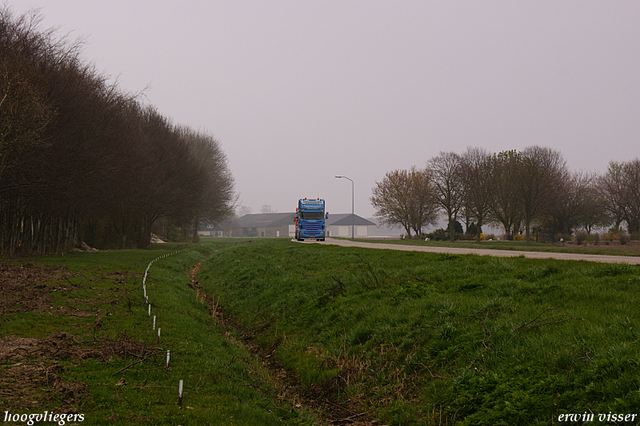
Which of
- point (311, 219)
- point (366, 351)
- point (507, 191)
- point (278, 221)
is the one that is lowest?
point (366, 351)

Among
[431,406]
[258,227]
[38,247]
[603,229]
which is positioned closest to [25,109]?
[38,247]

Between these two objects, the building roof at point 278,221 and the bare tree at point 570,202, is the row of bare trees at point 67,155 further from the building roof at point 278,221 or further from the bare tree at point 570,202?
the building roof at point 278,221

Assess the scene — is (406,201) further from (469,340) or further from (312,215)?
(469,340)

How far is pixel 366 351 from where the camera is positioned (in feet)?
34.3

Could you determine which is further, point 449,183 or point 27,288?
point 449,183

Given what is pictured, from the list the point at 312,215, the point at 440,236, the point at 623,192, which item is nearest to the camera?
the point at 312,215

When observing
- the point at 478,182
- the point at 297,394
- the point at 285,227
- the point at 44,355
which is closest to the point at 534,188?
the point at 478,182

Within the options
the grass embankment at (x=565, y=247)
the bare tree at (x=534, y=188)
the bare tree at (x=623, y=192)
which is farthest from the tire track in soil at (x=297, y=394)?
the bare tree at (x=623, y=192)

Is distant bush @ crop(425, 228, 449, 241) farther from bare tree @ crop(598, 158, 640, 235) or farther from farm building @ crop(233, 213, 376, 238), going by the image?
farm building @ crop(233, 213, 376, 238)

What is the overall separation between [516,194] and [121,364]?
55.7 metres

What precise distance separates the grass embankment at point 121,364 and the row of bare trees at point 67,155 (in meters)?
Answer: 9.47

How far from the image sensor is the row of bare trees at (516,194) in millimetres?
56656

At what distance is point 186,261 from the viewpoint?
1422 inches

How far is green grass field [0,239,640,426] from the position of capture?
21.0 feet
